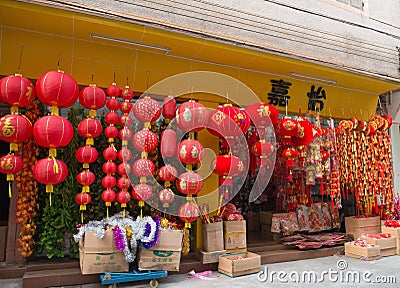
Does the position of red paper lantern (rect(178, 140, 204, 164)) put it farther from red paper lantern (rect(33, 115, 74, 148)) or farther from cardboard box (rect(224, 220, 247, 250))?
cardboard box (rect(224, 220, 247, 250))

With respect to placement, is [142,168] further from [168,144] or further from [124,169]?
[168,144]

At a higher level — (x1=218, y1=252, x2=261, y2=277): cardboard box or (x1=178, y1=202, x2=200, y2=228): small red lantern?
(x1=178, y1=202, x2=200, y2=228): small red lantern

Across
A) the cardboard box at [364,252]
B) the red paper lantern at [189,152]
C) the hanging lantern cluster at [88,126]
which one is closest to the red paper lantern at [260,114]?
the red paper lantern at [189,152]

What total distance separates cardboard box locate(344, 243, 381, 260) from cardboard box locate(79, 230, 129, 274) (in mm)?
4465

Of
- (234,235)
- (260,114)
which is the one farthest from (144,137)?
(234,235)

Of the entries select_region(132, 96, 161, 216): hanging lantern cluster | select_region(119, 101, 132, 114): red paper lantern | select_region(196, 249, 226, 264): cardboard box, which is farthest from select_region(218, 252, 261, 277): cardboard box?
select_region(119, 101, 132, 114): red paper lantern

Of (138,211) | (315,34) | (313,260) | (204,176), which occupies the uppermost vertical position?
(315,34)

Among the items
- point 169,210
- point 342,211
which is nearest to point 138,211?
point 169,210

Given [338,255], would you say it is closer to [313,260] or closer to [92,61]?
[313,260]

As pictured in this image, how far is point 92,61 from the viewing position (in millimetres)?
5113

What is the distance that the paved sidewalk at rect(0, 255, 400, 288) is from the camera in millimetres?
4590

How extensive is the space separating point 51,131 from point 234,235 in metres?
3.40

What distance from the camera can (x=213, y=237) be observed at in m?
5.27

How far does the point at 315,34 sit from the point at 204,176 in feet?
13.5
